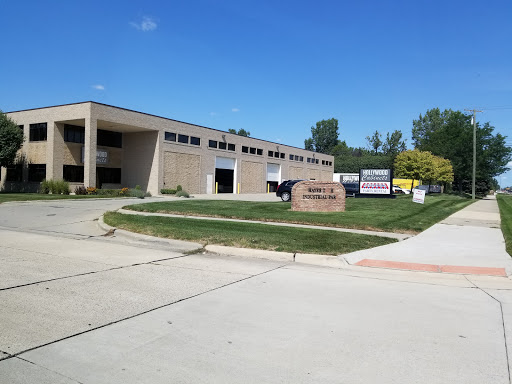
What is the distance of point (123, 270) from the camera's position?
6.79 metres

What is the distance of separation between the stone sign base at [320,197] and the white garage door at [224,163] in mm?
29990

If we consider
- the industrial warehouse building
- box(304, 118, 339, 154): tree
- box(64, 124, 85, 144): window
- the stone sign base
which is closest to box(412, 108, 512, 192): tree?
the industrial warehouse building

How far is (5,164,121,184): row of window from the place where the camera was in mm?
36281

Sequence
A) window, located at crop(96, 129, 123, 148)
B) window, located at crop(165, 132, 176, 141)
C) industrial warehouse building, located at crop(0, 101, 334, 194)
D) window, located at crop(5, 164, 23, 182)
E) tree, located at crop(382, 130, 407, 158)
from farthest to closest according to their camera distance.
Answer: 1. tree, located at crop(382, 130, 407, 158)
2. window, located at crop(165, 132, 176, 141)
3. window, located at crop(96, 129, 123, 148)
4. window, located at crop(5, 164, 23, 182)
5. industrial warehouse building, located at crop(0, 101, 334, 194)

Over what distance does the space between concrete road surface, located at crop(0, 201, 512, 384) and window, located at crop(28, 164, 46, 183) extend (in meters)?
32.7

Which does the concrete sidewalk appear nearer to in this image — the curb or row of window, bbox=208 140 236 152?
the curb

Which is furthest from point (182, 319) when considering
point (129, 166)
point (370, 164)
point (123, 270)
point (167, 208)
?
point (370, 164)

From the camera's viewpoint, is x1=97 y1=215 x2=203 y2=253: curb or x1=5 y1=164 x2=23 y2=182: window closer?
x1=97 y1=215 x2=203 y2=253: curb

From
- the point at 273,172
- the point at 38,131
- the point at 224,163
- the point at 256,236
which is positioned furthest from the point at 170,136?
the point at 256,236

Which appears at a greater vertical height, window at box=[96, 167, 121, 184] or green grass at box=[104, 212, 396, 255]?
window at box=[96, 167, 121, 184]

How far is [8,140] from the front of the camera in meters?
34.2

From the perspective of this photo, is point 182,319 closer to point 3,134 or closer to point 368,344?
point 368,344

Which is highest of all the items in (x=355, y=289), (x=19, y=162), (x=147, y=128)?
(x=147, y=128)

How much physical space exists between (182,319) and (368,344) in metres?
2.12
